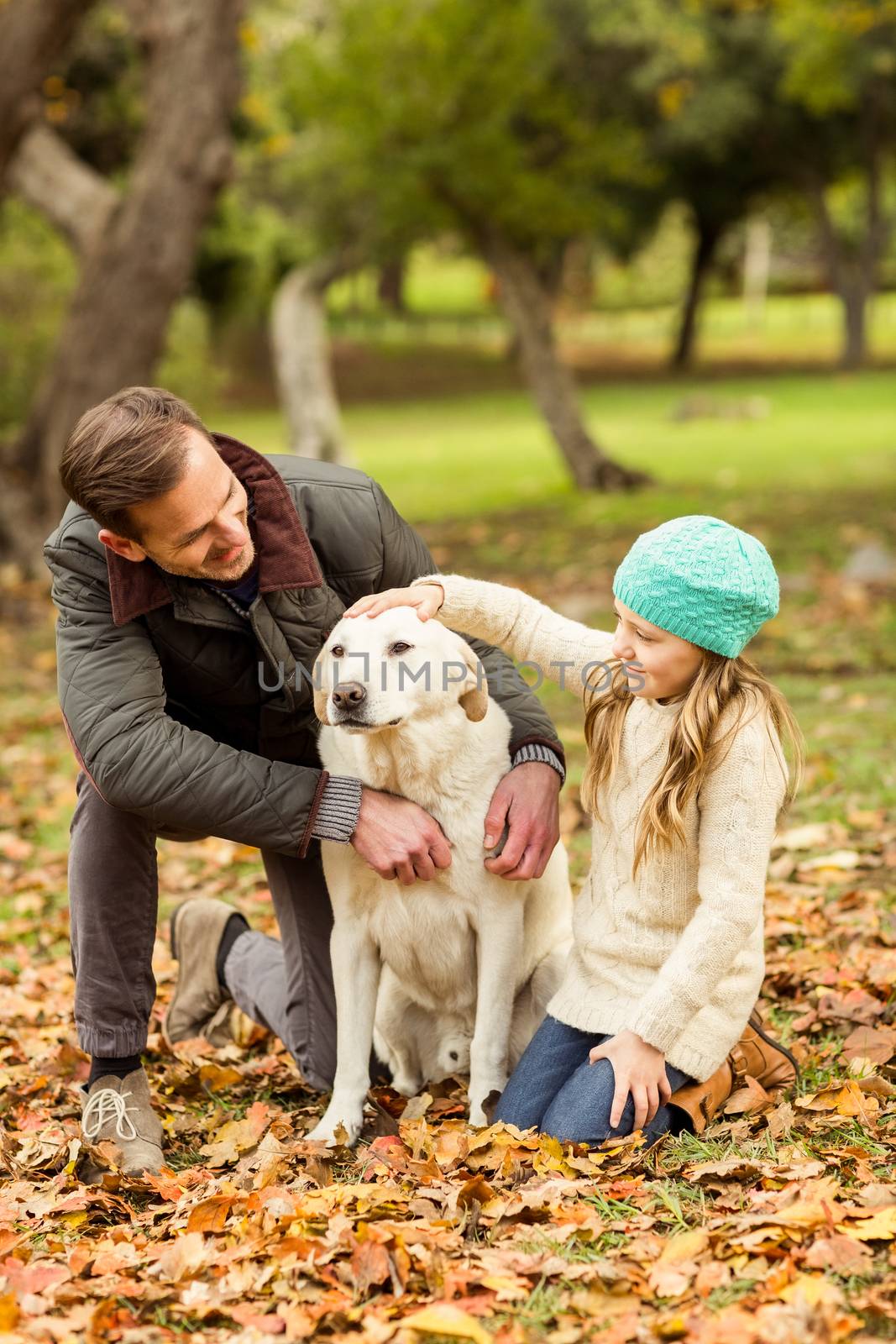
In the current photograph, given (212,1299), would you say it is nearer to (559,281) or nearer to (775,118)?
(775,118)

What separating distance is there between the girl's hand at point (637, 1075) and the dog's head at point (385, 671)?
907 mm

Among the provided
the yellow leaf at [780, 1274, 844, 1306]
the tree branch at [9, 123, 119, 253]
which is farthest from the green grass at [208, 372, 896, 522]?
the yellow leaf at [780, 1274, 844, 1306]

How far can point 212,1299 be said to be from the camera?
259cm

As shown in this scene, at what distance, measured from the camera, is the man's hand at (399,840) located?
131 inches

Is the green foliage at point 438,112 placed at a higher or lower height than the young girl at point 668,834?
higher

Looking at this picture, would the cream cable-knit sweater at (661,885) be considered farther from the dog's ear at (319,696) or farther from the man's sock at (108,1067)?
the man's sock at (108,1067)

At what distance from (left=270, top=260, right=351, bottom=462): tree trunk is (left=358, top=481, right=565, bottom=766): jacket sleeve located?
1734 cm

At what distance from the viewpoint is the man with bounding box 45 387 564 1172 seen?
3.28m

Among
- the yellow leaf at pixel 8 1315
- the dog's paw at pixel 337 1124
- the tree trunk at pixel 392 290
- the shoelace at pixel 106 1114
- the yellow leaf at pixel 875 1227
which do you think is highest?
the tree trunk at pixel 392 290

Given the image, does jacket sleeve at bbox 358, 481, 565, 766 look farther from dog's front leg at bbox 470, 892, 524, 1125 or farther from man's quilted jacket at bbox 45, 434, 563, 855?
dog's front leg at bbox 470, 892, 524, 1125

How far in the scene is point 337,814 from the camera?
11.0ft

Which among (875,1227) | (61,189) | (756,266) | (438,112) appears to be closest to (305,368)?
(438,112)

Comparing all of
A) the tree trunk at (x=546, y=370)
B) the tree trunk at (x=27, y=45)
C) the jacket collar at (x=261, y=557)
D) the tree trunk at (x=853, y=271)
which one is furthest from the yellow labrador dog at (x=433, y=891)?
the tree trunk at (x=853, y=271)

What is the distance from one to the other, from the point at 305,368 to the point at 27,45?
37.1 ft
